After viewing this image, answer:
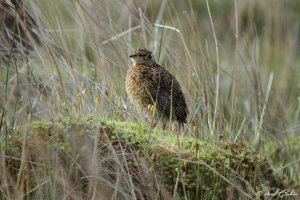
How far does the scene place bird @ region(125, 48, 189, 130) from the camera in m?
6.12

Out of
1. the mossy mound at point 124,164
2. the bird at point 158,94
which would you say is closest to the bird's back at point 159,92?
the bird at point 158,94

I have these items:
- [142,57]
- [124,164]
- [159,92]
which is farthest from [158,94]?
[124,164]

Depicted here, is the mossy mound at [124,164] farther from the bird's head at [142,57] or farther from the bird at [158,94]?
the bird's head at [142,57]

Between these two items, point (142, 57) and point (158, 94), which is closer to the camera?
point (158, 94)

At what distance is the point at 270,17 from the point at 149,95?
4514 millimetres

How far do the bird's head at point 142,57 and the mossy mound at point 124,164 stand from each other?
1.34 meters

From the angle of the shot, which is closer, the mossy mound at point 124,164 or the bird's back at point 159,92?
the mossy mound at point 124,164

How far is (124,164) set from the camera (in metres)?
4.72

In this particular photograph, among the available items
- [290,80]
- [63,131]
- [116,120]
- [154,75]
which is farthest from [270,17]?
[63,131]

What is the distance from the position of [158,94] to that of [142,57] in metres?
0.48

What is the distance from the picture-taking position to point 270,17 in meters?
10.3

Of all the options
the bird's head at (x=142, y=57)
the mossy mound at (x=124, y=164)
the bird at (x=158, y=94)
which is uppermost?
the bird's head at (x=142, y=57)

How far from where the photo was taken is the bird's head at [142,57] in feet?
21.5

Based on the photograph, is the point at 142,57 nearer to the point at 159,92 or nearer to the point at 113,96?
the point at 159,92
